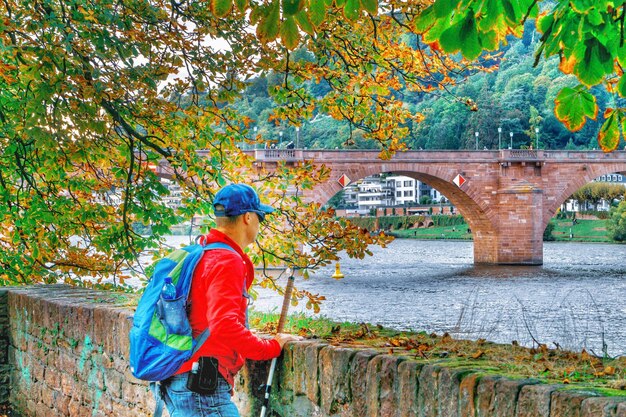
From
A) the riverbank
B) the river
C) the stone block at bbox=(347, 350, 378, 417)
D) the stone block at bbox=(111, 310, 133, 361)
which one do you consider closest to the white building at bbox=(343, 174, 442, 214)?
the riverbank

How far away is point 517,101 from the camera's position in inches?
3287

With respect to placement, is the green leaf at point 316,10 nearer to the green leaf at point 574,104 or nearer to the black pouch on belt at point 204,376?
the green leaf at point 574,104

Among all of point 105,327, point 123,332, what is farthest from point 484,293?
point 123,332

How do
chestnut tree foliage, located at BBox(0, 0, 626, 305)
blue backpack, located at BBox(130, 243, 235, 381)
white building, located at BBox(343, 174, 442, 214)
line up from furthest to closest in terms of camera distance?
white building, located at BBox(343, 174, 442, 214)
chestnut tree foliage, located at BBox(0, 0, 626, 305)
blue backpack, located at BBox(130, 243, 235, 381)

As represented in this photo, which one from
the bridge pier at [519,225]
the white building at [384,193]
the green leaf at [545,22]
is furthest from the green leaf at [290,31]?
the white building at [384,193]

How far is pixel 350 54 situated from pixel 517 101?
80.4m

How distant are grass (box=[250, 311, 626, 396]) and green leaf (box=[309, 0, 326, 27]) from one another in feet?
3.51

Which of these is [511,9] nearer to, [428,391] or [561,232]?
[428,391]

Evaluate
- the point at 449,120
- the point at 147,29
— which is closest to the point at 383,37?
the point at 147,29

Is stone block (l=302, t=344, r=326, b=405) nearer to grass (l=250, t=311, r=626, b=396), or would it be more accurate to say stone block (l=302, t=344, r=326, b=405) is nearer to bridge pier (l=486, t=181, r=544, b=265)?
grass (l=250, t=311, r=626, b=396)

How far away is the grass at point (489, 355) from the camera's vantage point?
238 cm

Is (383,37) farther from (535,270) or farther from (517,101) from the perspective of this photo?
(517,101)

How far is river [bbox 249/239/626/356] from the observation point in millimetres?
16375

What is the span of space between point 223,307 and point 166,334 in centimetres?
22
